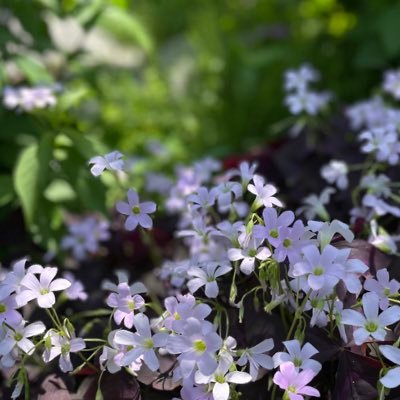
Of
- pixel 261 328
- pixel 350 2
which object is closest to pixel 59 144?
pixel 261 328

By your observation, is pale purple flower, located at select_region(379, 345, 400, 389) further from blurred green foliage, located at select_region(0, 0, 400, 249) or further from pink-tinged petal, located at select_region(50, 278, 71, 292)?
blurred green foliage, located at select_region(0, 0, 400, 249)

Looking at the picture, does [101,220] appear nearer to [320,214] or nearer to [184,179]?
[184,179]

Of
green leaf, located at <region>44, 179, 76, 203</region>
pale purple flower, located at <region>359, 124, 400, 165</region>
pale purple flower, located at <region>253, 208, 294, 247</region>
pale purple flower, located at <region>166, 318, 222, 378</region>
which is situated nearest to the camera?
pale purple flower, located at <region>166, 318, 222, 378</region>

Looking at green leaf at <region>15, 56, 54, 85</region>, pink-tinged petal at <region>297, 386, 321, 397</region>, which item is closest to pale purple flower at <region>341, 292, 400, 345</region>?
pink-tinged petal at <region>297, 386, 321, 397</region>

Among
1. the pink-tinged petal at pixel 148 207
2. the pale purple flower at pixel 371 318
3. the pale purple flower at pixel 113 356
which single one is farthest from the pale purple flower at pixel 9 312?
the pale purple flower at pixel 371 318

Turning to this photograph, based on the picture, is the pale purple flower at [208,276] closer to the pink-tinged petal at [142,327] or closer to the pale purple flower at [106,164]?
the pink-tinged petal at [142,327]

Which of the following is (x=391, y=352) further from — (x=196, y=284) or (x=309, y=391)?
(x=196, y=284)
